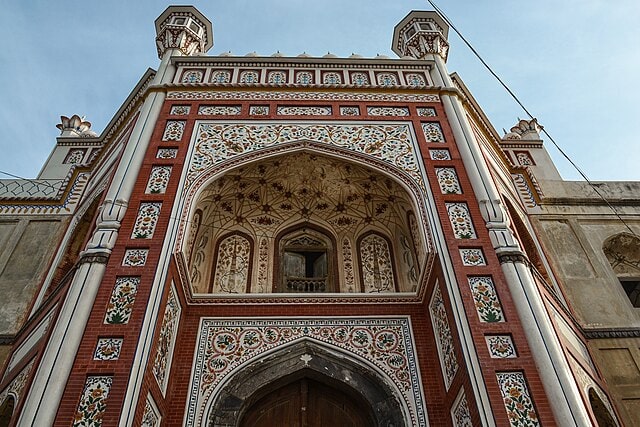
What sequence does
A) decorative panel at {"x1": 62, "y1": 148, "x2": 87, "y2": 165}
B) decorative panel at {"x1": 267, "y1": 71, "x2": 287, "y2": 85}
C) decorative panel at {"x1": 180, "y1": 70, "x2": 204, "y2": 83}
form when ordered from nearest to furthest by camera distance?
1. decorative panel at {"x1": 180, "y1": 70, "x2": 204, "y2": 83}
2. decorative panel at {"x1": 267, "y1": 71, "x2": 287, "y2": 85}
3. decorative panel at {"x1": 62, "y1": 148, "x2": 87, "y2": 165}

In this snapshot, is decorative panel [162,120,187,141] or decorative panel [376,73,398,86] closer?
decorative panel [162,120,187,141]

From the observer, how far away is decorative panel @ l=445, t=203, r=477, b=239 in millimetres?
7238

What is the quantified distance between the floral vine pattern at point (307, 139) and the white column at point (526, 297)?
2.85 ft

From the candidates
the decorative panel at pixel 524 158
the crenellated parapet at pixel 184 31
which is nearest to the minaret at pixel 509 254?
the decorative panel at pixel 524 158

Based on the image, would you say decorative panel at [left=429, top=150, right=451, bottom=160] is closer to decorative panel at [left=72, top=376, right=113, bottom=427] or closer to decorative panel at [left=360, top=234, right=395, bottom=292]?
decorative panel at [left=360, top=234, right=395, bottom=292]

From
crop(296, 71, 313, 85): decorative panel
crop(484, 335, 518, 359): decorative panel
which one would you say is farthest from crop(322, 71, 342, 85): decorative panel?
crop(484, 335, 518, 359): decorative panel

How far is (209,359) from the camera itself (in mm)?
7211

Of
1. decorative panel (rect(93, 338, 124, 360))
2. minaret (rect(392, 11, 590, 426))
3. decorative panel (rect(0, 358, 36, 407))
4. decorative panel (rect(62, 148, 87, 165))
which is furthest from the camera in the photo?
decorative panel (rect(62, 148, 87, 165))

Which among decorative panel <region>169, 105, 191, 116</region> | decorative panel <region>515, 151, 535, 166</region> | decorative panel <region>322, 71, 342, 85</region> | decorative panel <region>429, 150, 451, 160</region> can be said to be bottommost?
decorative panel <region>429, 150, 451, 160</region>

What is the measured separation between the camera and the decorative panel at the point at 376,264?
8.94 metres

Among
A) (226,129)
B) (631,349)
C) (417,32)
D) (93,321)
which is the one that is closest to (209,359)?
(93,321)

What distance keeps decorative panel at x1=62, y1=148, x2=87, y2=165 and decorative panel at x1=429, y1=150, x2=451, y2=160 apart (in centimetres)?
725

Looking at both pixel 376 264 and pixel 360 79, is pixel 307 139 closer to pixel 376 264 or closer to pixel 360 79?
pixel 360 79

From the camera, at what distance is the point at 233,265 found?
907 cm
